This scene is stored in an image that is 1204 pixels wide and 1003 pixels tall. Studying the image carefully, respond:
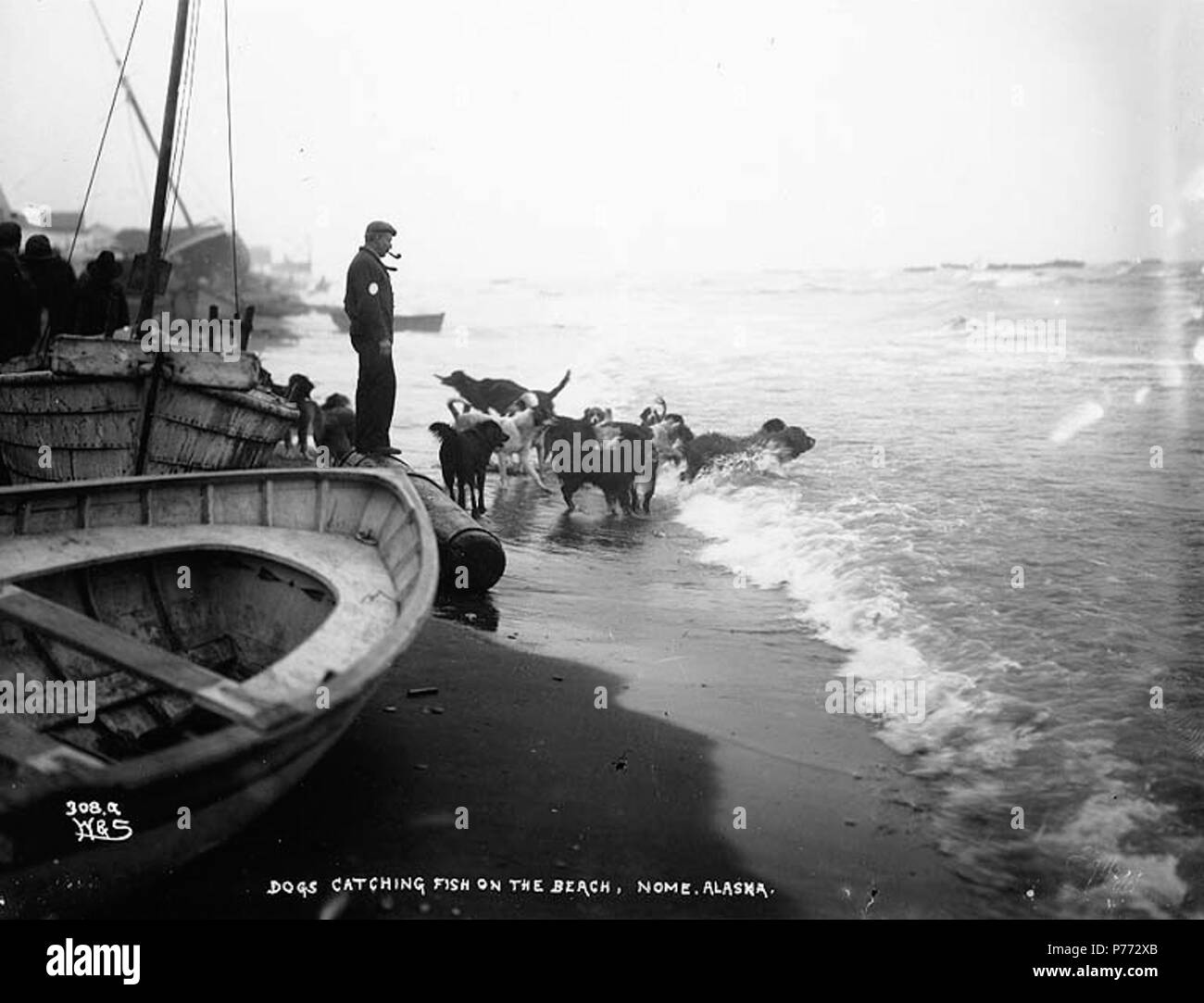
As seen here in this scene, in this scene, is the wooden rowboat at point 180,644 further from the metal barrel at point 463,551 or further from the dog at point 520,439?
the dog at point 520,439

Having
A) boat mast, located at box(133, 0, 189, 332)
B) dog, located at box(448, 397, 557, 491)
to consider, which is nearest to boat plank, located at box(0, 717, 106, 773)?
boat mast, located at box(133, 0, 189, 332)

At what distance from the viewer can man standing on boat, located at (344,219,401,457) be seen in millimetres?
6605

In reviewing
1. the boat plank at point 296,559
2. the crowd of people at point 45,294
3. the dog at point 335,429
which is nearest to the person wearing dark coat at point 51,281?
the crowd of people at point 45,294

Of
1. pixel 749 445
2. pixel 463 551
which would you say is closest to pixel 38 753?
pixel 463 551

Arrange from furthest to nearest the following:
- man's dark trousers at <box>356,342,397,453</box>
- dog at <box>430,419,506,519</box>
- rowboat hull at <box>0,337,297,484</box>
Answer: dog at <box>430,419,506,519</box> → man's dark trousers at <box>356,342,397,453</box> → rowboat hull at <box>0,337,297,484</box>

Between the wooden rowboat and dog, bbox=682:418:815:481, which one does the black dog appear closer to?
dog, bbox=682:418:815:481

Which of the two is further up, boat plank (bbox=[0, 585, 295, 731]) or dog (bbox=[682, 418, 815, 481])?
dog (bbox=[682, 418, 815, 481])

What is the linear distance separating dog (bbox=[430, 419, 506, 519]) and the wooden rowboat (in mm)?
2995

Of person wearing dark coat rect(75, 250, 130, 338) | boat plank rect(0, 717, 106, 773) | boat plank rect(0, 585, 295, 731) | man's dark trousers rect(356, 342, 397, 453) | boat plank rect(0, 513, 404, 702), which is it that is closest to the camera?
boat plank rect(0, 717, 106, 773)

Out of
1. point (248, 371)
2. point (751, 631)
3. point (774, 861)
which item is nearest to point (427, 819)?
point (774, 861)

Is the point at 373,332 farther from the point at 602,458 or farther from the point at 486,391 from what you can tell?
the point at 486,391

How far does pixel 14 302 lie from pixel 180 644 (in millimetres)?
3749

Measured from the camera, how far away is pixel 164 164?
6172mm

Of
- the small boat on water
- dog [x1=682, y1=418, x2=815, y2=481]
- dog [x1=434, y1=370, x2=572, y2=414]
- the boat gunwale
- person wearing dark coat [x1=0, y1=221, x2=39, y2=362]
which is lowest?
the boat gunwale
